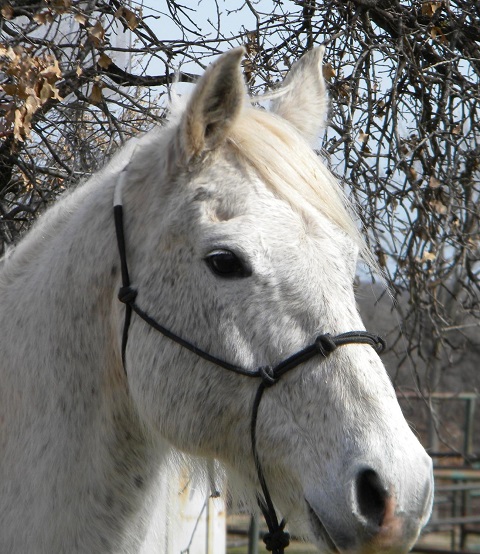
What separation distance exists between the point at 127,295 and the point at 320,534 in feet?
2.59

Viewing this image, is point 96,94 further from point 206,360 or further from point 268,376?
point 268,376

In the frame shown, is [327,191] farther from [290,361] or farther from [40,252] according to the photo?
[40,252]

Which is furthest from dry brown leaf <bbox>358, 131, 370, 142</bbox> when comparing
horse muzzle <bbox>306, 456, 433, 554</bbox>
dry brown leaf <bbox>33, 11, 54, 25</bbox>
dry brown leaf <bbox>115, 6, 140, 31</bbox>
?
horse muzzle <bbox>306, 456, 433, 554</bbox>

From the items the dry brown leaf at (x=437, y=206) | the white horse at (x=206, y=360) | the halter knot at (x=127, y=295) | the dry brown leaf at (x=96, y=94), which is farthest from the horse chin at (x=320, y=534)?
the dry brown leaf at (x=437, y=206)

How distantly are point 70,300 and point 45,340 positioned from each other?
137mm

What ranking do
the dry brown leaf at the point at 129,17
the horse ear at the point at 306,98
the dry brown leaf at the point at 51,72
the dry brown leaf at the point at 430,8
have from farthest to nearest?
the dry brown leaf at the point at 430,8 < the dry brown leaf at the point at 129,17 < the dry brown leaf at the point at 51,72 < the horse ear at the point at 306,98

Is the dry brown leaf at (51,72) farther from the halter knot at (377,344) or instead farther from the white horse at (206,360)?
the halter knot at (377,344)

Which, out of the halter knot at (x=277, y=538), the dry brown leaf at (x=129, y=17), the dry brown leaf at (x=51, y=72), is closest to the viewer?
the halter knot at (x=277, y=538)

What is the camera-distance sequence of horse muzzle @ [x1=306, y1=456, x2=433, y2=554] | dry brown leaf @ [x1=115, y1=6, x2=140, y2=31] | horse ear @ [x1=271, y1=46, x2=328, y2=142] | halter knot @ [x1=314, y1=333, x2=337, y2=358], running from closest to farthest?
1. horse muzzle @ [x1=306, y1=456, x2=433, y2=554]
2. halter knot @ [x1=314, y1=333, x2=337, y2=358]
3. horse ear @ [x1=271, y1=46, x2=328, y2=142]
4. dry brown leaf @ [x1=115, y1=6, x2=140, y2=31]

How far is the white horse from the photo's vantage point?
65.4 inches

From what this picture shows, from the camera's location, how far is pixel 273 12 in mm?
3916

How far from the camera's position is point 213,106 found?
1.97 m

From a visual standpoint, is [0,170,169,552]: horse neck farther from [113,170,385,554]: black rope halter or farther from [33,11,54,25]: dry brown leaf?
[33,11,54,25]: dry brown leaf

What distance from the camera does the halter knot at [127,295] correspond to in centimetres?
198
